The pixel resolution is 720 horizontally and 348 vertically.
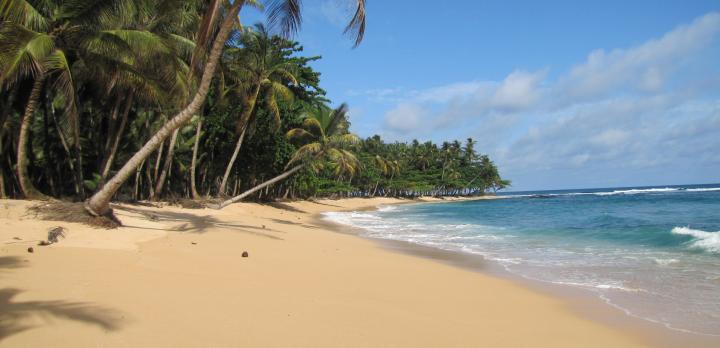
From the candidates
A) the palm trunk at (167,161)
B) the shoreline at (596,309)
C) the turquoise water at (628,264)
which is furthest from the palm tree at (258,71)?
the shoreline at (596,309)

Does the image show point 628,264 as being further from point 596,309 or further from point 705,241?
point 705,241

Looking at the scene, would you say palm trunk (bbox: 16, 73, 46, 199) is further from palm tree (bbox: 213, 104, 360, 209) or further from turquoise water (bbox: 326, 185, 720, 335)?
palm tree (bbox: 213, 104, 360, 209)

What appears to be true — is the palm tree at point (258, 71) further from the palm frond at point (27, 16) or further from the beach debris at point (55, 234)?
the beach debris at point (55, 234)

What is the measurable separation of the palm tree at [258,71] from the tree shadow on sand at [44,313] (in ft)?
56.9

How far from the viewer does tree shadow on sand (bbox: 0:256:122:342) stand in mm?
3166

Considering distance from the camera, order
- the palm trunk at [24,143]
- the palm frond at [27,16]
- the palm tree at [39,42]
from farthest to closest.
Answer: the palm trunk at [24,143] < the palm frond at [27,16] < the palm tree at [39,42]

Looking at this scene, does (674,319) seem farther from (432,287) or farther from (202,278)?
(202,278)

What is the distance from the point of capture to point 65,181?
765 inches

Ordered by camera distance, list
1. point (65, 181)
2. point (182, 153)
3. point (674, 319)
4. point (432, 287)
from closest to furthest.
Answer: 1. point (674, 319)
2. point (432, 287)
3. point (65, 181)
4. point (182, 153)

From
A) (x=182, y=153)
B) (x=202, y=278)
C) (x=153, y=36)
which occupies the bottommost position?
(x=202, y=278)

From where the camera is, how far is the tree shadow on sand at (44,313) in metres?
3.17

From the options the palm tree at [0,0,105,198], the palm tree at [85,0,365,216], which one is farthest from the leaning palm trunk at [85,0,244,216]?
the palm tree at [0,0,105,198]

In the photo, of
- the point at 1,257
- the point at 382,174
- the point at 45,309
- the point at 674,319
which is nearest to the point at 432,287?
the point at 674,319

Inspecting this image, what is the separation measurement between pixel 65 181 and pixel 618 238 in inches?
867
